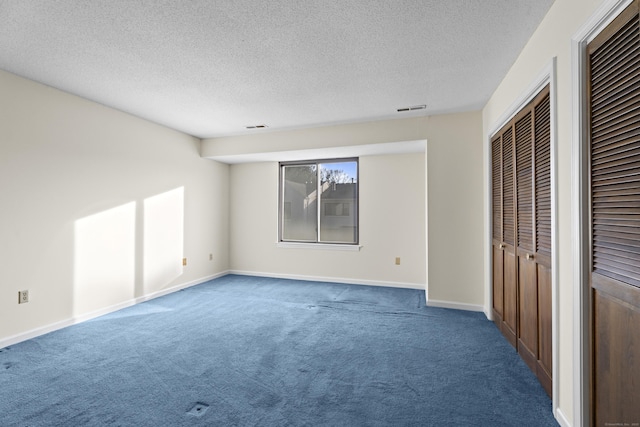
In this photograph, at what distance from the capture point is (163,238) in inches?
177

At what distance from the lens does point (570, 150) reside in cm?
161

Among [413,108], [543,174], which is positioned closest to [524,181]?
[543,174]

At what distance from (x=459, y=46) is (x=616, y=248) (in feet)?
5.93

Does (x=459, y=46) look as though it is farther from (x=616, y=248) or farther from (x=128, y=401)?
(x=128, y=401)

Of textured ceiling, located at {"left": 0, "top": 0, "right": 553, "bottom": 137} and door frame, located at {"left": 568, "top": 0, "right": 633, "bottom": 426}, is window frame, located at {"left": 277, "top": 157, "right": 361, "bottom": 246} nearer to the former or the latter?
textured ceiling, located at {"left": 0, "top": 0, "right": 553, "bottom": 137}

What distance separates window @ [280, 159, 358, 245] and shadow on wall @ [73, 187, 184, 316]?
1.84 metres

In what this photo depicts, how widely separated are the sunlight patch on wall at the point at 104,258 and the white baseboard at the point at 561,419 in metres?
4.36

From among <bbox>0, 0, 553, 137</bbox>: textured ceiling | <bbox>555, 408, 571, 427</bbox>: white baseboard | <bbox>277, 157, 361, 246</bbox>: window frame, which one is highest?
<bbox>0, 0, 553, 137</bbox>: textured ceiling

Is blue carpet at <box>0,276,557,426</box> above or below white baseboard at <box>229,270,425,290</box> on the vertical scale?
below

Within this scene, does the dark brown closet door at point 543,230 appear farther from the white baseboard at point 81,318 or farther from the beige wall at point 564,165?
the white baseboard at point 81,318

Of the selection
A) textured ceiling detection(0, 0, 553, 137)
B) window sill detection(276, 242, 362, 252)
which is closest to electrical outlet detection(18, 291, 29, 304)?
textured ceiling detection(0, 0, 553, 137)

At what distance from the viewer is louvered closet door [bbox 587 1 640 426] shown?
3.87 feet

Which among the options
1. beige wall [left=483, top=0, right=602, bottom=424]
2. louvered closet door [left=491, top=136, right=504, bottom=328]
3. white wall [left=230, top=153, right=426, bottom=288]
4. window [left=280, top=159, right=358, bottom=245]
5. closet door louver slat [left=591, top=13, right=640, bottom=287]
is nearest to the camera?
closet door louver slat [left=591, top=13, right=640, bottom=287]

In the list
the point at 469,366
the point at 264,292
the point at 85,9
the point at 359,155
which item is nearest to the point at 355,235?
the point at 359,155
